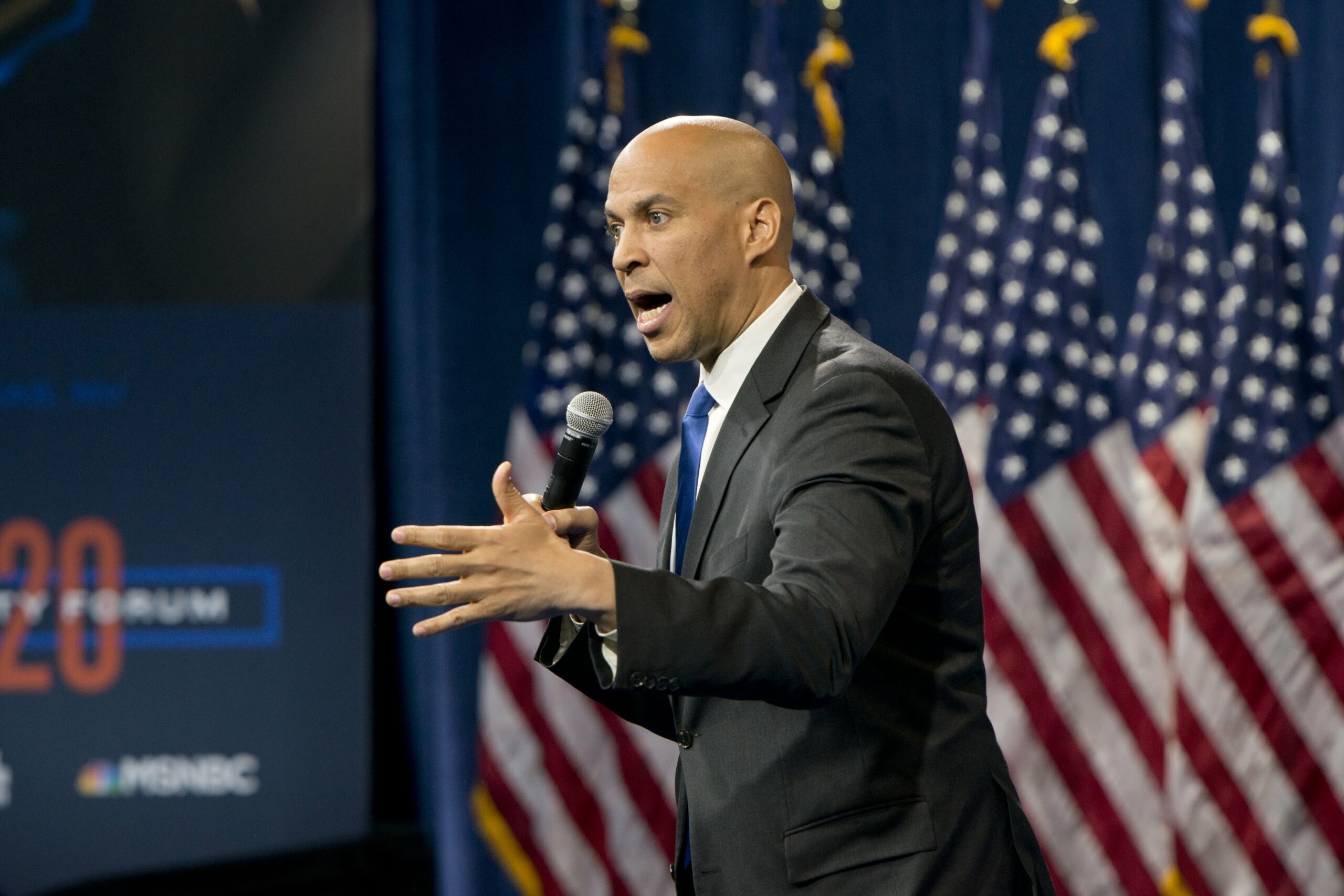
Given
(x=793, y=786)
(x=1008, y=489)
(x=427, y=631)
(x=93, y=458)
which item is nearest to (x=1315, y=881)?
(x=1008, y=489)

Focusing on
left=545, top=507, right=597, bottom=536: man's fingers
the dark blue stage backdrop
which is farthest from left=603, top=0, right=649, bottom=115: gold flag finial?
left=545, top=507, right=597, bottom=536: man's fingers

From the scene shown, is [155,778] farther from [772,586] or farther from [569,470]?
[772,586]

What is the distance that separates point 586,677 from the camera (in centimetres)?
186

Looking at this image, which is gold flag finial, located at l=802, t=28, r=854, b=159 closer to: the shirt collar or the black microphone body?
the shirt collar

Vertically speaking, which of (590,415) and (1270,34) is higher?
(1270,34)

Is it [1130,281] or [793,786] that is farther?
[1130,281]

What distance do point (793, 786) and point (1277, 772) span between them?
309cm

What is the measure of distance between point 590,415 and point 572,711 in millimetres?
2712

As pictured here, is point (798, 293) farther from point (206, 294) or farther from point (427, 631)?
point (206, 294)

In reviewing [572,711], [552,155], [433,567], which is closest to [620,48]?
[552,155]

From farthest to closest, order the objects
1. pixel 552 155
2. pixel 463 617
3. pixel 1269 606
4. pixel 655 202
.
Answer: pixel 552 155 < pixel 1269 606 < pixel 655 202 < pixel 463 617

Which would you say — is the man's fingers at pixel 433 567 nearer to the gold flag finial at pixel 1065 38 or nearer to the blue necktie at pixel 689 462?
the blue necktie at pixel 689 462

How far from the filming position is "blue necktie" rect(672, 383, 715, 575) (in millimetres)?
1829

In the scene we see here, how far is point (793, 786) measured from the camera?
5.34 ft
